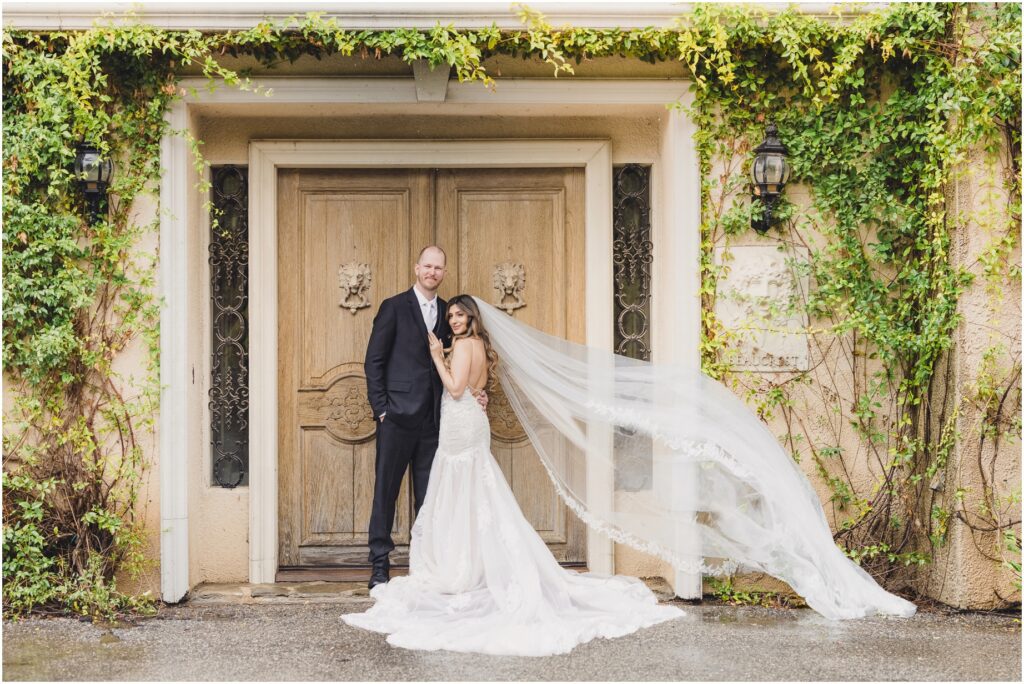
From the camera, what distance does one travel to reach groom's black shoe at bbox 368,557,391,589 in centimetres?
527

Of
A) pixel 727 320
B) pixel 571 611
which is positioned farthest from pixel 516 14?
pixel 571 611

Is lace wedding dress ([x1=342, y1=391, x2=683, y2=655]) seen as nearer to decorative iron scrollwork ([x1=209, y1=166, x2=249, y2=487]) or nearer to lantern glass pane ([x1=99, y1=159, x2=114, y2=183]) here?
decorative iron scrollwork ([x1=209, y1=166, x2=249, y2=487])

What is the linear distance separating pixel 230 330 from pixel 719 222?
3.01 meters

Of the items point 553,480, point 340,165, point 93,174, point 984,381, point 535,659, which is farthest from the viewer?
point 340,165

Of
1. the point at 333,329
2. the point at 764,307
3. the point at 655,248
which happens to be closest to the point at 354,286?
the point at 333,329

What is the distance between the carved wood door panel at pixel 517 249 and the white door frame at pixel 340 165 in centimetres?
13

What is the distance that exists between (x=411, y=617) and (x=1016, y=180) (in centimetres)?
392

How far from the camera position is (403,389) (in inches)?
206

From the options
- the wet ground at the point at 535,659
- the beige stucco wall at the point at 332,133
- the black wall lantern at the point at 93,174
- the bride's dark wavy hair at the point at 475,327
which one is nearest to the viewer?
the wet ground at the point at 535,659

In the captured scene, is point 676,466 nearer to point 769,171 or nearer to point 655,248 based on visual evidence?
point 655,248

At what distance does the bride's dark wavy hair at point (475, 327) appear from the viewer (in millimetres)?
5090

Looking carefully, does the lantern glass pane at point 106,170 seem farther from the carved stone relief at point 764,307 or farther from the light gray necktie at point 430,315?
the carved stone relief at point 764,307

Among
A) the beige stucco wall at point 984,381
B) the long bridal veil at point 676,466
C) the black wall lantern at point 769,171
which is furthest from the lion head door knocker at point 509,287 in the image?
the beige stucco wall at point 984,381

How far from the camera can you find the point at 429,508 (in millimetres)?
5117
